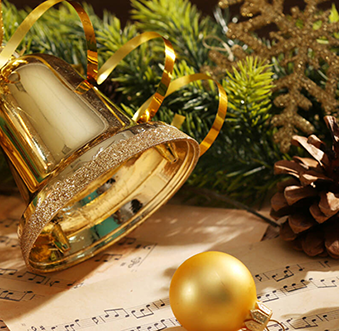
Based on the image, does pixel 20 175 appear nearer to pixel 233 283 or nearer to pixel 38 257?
pixel 38 257

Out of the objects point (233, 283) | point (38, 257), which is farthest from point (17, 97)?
point (233, 283)

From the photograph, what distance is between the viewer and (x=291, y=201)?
535mm

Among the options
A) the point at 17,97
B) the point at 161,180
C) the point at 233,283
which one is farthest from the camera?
the point at 161,180

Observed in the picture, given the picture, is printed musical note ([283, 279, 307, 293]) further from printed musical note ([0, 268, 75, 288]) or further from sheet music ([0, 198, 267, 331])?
printed musical note ([0, 268, 75, 288])

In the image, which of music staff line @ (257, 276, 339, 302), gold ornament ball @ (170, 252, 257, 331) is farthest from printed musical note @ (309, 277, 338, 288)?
gold ornament ball @ (170, 252, 257, 331)

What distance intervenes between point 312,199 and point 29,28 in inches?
17.0

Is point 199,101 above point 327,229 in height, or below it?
above

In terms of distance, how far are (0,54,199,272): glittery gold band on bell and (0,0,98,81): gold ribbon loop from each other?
2 cm

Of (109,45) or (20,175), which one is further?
(109,45)

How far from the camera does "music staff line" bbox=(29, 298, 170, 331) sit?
45 cm

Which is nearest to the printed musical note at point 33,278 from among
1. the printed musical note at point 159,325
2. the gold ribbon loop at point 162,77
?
the printed musical note at point 159,325

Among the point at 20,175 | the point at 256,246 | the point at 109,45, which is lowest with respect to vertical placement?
the point at 256,246

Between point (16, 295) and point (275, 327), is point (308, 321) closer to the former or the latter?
point (275, 327)

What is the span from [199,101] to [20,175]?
1.08 ft
